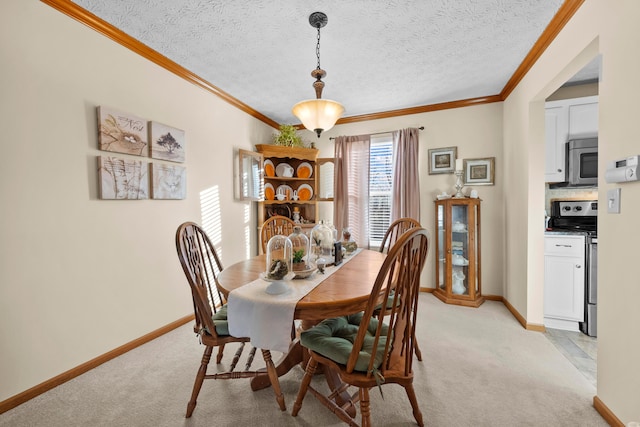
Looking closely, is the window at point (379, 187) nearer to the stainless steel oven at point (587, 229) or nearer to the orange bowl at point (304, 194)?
the orange bowl at point (304, 194)

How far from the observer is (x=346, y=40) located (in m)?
2.26

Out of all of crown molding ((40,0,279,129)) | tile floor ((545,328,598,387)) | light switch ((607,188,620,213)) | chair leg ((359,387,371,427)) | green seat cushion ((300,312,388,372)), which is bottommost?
tile floor ((545,328,598,387))

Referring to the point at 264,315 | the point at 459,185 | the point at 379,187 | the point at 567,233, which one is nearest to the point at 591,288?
the point at 567,233

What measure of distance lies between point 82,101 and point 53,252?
1066mm

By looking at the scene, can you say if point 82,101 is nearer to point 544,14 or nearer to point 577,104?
point 544,14

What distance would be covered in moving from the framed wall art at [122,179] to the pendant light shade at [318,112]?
1408mm

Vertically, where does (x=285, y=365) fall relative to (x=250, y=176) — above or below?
below

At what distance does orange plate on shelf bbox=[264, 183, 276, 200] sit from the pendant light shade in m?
2.05

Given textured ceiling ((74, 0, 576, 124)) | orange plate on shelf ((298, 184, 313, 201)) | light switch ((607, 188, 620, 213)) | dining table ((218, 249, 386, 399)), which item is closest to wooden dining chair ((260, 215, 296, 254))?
dining table ((218, 249, 386, 399))

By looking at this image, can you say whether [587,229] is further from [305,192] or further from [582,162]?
[305,192]

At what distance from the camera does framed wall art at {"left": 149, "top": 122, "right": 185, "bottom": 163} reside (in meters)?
2.47

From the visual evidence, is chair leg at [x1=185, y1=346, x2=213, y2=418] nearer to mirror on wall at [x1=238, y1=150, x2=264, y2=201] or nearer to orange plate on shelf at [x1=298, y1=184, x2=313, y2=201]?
mirror on wall at [x1=238, y1=150, x2=264, y2=201]

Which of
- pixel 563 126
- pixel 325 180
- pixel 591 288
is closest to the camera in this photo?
pixel 591 288

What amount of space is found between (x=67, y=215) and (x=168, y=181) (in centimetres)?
82
